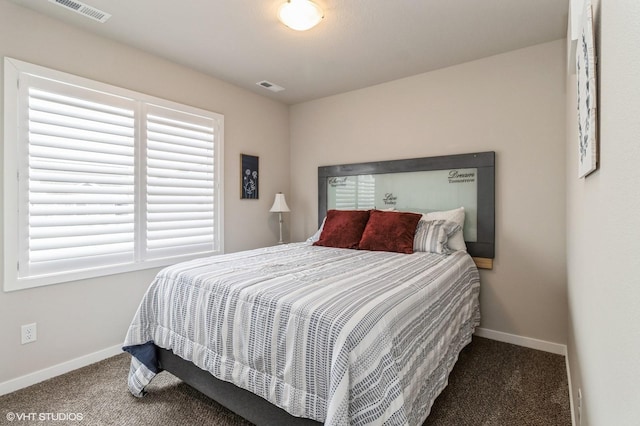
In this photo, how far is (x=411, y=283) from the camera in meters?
1.79

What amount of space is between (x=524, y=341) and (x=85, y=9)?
4368mm

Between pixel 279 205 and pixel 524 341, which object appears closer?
pixel 524 341

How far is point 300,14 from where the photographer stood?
215 centimetres

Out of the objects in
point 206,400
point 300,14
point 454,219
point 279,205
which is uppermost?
point 300,14

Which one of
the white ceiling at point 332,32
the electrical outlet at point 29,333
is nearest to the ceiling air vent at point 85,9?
the white ceiling at point 332,32

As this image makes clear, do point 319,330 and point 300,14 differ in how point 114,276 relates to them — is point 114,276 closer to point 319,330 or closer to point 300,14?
point 319,330

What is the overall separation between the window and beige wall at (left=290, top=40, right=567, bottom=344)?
7.40 feet

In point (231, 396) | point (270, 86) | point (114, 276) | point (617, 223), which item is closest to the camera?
point (617, 223)

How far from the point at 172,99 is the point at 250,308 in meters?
2.46

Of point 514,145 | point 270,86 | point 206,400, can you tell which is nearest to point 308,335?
point 206,400

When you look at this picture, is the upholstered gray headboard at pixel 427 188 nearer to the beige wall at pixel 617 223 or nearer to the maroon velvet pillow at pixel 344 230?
the maroon velvet pillow at pixel 344 230

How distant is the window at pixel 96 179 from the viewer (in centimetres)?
219

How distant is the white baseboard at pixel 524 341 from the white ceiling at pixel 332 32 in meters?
2.57

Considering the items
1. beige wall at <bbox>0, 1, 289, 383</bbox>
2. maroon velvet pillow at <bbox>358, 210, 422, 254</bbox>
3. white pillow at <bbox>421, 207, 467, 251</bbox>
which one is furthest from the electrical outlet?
white pillow at <bbox>421, 207, 467, 251</bbox>
